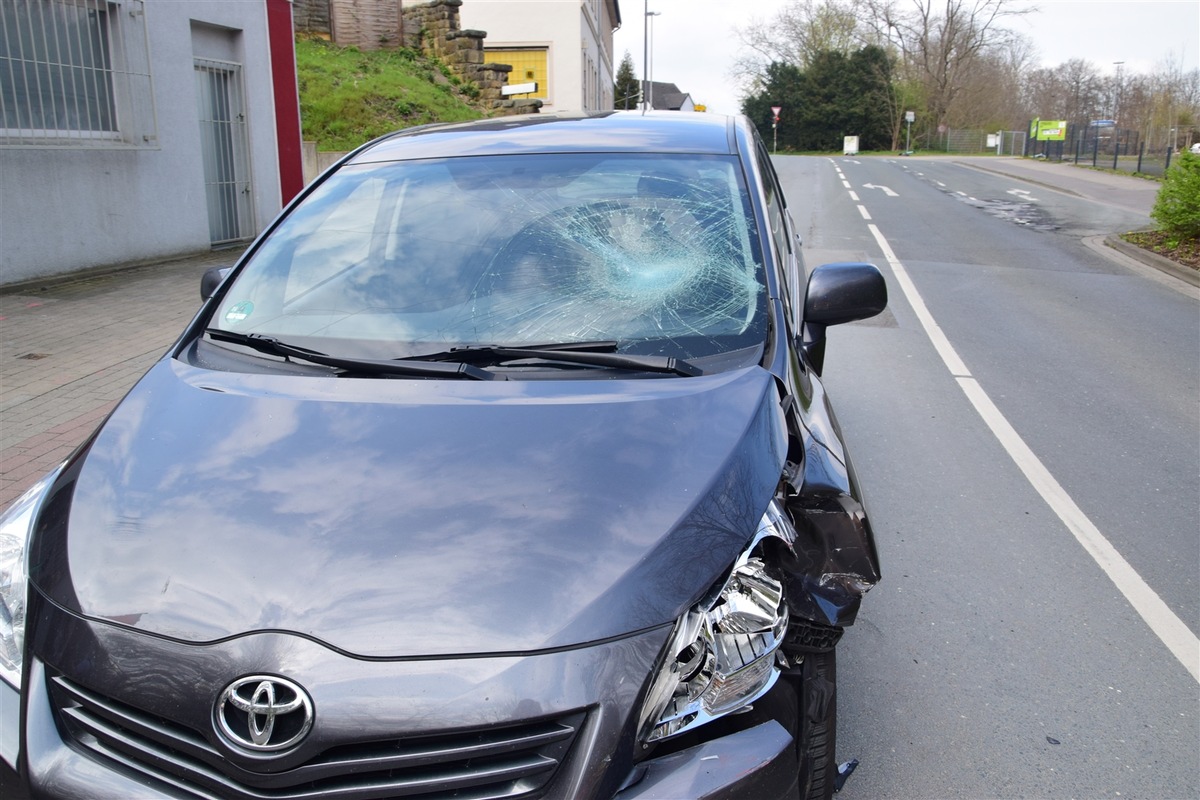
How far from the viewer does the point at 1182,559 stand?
4.27 metres

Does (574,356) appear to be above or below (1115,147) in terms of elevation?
below

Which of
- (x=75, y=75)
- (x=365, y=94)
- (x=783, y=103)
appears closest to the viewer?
(x=75, y=75)

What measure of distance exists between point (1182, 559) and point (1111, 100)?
7655cm

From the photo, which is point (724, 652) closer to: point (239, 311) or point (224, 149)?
point (239, 311)

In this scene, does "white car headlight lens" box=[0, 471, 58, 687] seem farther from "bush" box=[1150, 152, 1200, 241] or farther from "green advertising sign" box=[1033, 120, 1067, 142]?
"green advertising sign" box=[1033, 120, 1067, 142]

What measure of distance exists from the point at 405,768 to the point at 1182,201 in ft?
51.6

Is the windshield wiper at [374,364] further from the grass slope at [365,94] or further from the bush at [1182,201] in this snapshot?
the grass slope at [365,94]

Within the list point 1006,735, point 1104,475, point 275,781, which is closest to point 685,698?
point 275,781

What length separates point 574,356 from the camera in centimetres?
262

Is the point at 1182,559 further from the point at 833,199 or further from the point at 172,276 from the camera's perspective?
the point at 833,199

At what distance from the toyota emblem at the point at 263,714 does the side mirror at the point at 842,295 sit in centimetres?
197

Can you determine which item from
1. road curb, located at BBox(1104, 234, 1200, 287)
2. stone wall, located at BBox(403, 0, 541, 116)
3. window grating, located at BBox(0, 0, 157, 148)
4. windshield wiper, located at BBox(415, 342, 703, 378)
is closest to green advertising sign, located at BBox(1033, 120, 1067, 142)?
stone wall, located at BBox(403, 0, 541, 116)

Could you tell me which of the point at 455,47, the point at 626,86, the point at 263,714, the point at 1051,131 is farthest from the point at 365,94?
the point at 626,86

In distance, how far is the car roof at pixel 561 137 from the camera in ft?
11.6
